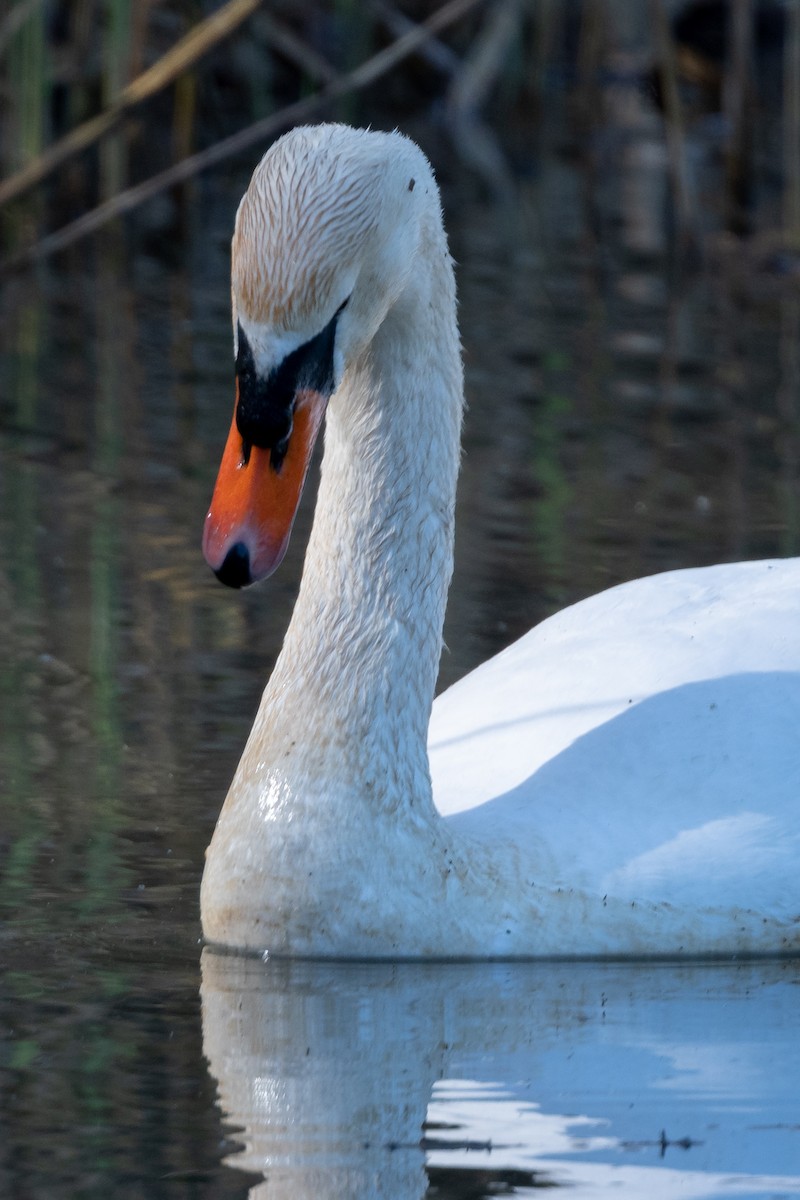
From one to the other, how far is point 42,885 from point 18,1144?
146cm

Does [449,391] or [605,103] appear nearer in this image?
[449,391]

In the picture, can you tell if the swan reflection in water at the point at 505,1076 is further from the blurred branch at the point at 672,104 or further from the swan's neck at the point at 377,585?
the blurred branch at the point at 672,104

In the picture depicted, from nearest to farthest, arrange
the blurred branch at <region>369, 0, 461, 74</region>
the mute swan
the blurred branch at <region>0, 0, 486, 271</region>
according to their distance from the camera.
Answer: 1. the mute swan
2. the blurred branch at <region>0, 0, 486, 271</region>
3. the blurred branch at <region>369, 0, 461, 74</region>

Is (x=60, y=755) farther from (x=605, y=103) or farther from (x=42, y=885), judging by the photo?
(x=605, y=103)

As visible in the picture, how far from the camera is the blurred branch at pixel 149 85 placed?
8922 millimetres

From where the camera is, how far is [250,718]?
642 cm

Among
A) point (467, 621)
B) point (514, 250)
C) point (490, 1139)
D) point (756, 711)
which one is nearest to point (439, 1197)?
point (490, 1139)

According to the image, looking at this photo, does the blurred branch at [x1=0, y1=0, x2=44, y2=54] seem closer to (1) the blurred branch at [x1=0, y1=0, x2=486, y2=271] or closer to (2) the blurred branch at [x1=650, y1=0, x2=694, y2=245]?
(1) the blurred branch at [x1=0, y1=0, x2=486, y2=271]

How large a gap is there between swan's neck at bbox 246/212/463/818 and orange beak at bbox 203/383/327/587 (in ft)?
1.55

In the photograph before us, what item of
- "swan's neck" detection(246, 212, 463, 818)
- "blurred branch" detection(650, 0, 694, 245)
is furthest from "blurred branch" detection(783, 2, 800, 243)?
"swan's neck" detection(246, 212, 463, 818)

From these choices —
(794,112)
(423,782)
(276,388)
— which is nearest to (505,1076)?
(423,782)

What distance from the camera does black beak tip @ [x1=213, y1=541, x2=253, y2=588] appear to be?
422 centimetres

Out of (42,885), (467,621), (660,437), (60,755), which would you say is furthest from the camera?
(660,437)

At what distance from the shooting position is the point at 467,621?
24.1 feet
